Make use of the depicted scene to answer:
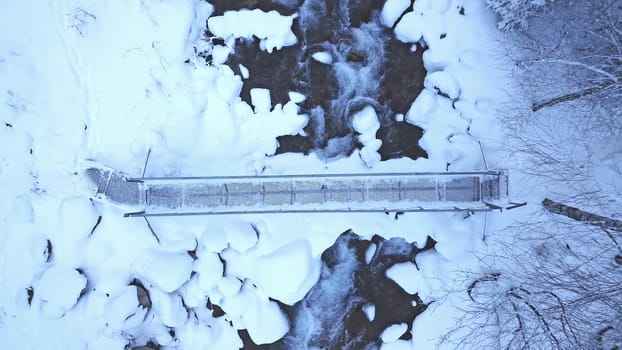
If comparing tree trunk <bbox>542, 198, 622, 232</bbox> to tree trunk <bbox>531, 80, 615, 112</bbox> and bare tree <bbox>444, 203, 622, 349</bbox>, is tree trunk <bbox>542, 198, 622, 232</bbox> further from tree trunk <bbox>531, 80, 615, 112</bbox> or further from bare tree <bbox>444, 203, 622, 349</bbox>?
tree trunk <bbox>531, 80, 615, 112</bbox>

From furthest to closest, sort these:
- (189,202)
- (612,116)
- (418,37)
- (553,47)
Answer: (418,37) → (189,202) → (553,47) → (612,116)

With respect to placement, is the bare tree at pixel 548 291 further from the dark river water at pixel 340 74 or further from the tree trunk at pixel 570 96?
the dark river water at pixel 340 74

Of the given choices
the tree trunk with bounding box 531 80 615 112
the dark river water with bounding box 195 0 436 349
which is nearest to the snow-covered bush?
the tree trunk with bounding box 531 80 615 112

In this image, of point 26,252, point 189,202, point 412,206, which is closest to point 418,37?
point 412,206

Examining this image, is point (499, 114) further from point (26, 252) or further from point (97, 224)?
point (26, 252)

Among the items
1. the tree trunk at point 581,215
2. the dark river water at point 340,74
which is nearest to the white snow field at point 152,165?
the dark river water at point 340,74

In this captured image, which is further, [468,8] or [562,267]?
[468,8]

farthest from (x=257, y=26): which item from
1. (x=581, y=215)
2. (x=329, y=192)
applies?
(x=581, y=215)
